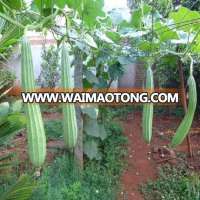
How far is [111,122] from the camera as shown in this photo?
262 inches

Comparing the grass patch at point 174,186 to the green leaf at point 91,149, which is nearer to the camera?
the grass patch at point 174,186

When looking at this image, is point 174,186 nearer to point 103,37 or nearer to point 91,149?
point 91,149

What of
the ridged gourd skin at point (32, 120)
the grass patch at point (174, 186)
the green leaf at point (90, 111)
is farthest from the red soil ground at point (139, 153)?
the ridged gourd skin at point (32, 120)

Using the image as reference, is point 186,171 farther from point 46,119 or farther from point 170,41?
point 170,41

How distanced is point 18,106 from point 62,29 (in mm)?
2116

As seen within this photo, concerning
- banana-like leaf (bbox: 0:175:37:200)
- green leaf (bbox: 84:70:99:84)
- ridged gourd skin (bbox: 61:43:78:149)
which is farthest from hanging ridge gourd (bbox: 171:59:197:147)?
green leaf (bbox: 84:70:99:84)

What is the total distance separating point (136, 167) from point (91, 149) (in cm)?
74

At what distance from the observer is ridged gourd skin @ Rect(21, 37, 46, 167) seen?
1.03 m

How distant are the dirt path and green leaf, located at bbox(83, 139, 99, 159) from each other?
49 cm

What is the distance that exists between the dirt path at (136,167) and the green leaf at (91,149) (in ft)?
1.62

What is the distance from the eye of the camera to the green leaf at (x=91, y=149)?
520 centimetres

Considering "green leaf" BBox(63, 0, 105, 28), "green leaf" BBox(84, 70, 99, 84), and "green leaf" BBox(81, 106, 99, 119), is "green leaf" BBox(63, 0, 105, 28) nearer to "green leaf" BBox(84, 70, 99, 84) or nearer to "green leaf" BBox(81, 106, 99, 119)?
"green leaf" BBox(84, 70, 99, 84)

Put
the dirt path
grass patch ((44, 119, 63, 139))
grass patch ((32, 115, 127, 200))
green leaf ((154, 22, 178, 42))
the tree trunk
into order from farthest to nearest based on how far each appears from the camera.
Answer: grass patch ((44, 119, 63, 139)) < the dirt path < the tree trunk < grass patch ((32, 115, 127, 200)) < green leaf ((154, 22, 178, 42))

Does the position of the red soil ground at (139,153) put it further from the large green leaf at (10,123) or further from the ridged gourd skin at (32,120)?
the ridged gourd skin at (32,120)
